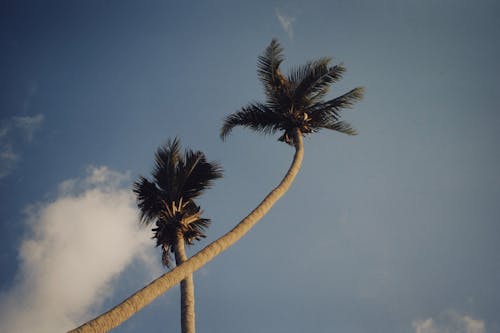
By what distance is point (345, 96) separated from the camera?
1070 cm

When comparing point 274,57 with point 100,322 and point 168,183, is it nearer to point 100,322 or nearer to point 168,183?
point 168,183

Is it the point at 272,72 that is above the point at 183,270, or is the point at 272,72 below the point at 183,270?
above

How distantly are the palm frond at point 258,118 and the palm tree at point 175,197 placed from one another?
1.63m

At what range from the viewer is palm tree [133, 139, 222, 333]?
375 inches

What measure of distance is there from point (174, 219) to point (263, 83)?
5010 millimetres

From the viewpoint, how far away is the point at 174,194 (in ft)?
32.3

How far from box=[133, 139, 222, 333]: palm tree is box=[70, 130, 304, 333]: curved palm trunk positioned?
2.30 m

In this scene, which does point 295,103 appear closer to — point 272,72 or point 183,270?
point 272,72

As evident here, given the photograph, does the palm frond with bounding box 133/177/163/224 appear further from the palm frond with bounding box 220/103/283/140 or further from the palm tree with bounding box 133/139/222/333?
the palm frond with bounding box 220/103/283/140

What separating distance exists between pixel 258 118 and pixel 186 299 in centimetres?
563

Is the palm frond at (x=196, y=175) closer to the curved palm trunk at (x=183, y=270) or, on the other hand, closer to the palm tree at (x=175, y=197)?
the palm tree at (x=175, y=197)

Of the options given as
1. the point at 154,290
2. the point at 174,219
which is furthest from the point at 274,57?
the point at 154,290

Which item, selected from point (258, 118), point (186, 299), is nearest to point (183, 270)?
point (186, 299)

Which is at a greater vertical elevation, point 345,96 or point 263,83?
point 263,83
